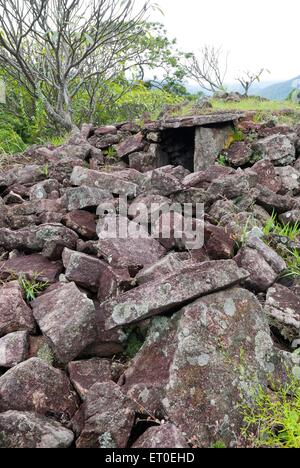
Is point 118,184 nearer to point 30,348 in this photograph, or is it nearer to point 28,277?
point 28,277

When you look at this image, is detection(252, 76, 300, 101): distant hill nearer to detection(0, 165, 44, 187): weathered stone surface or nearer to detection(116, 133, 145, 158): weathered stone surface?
detection(116, 133, 145, 158): weathered stone surface

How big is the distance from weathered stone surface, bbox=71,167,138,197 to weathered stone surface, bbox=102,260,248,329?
236 centimetres

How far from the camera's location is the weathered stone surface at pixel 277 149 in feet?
21.3

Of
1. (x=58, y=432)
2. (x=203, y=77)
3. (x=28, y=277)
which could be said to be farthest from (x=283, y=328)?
(x=203, y=77)

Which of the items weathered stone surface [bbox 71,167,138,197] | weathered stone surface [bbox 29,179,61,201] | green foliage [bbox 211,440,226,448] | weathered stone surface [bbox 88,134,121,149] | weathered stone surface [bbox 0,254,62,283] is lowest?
green foliage [bbox 211,440,226,448]

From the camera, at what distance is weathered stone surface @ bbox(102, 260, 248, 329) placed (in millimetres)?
3115

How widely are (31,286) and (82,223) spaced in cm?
103

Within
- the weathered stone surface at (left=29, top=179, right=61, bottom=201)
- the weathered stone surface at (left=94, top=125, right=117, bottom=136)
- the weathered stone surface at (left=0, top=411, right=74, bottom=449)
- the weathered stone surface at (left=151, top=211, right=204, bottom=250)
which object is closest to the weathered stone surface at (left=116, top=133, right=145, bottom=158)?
the weathered stone surface at (left=94, top=125, right=117, bottom=136)

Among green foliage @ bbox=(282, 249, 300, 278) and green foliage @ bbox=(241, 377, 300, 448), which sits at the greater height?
green foliage @ bbox=(282, 249, 300, 278)

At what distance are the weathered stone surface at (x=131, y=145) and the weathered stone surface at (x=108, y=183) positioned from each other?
1685 millimetres

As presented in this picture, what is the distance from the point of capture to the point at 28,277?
4012 mm

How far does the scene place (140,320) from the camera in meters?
3.21

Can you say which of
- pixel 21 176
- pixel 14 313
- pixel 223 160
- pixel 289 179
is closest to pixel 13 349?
pixel 14 313

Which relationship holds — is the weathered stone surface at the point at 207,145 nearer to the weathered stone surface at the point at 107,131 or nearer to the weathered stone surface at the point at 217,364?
the weathered stone surface at the point at 107,131
